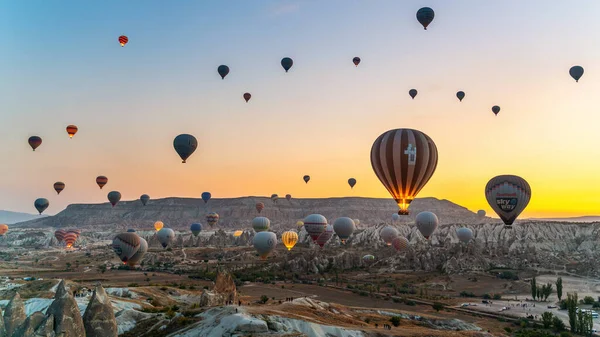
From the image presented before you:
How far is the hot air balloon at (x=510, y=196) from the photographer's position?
5884 centimetres

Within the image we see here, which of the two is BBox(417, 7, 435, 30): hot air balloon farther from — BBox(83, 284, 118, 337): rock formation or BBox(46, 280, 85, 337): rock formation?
BBox(46, 280, 85, 337): rock formation

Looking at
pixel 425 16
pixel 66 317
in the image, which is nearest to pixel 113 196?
pixel 425 16

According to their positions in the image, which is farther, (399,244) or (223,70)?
(399,244)

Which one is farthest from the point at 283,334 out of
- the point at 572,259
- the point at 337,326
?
the point at 572,259

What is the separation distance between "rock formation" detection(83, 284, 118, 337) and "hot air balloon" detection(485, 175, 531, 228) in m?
51.6

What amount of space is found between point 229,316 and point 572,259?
366 feet

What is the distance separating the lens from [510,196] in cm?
5897

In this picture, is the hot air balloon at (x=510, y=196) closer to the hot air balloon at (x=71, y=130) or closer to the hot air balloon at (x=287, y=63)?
the hot air balloon at (x=287, y=63)

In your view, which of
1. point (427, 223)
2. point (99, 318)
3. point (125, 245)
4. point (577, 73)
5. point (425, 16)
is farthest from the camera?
point (427, 223)

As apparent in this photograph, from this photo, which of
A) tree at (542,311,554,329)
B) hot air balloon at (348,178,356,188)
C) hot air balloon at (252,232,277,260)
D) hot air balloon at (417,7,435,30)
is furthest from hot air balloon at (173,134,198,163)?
hot air balloon at (348,178,356,188)

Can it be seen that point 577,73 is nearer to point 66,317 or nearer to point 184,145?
point 184,145

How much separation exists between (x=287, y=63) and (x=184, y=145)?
64.4 ft

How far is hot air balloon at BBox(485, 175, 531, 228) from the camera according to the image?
193ft

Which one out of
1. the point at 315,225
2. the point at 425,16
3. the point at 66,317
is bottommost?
the point at 66,317
